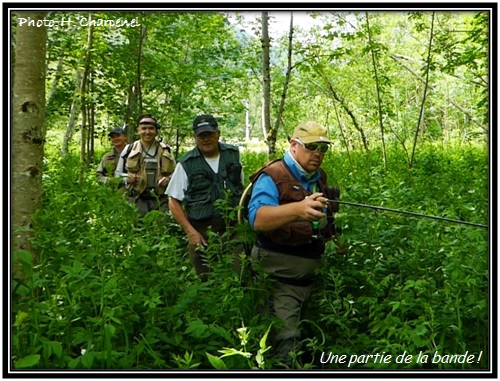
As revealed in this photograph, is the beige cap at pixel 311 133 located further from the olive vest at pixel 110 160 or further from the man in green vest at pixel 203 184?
the olive vest at pixel 110 160

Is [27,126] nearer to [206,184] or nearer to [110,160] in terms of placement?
[206,184]

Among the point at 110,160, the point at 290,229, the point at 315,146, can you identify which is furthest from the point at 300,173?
the point at 110,160

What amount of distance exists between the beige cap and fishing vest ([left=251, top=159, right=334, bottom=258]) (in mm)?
224

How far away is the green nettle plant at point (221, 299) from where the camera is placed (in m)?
3.04

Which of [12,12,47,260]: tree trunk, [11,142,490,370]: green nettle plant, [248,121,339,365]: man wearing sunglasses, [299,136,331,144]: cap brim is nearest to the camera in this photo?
[11,142,490,370]: green nettle plant

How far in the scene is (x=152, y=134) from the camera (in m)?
6.95

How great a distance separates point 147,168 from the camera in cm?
687

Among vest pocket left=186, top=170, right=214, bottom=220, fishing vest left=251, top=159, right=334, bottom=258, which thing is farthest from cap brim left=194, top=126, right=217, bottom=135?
fishing vest left=251, top=159, right=334, bottom=258

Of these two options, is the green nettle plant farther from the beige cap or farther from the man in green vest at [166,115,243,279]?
the beige cap

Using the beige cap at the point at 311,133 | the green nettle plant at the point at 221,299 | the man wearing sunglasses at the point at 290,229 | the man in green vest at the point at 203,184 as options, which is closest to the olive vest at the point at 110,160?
the man in green vest at the point at 203,184

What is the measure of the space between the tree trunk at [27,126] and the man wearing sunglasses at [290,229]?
1611 millimetres

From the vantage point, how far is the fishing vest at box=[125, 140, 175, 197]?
6.81m

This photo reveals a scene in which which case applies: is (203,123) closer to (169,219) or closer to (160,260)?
(169,219)

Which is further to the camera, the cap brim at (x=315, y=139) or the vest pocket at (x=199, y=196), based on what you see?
the vest pocket at (x=199, y=196)
